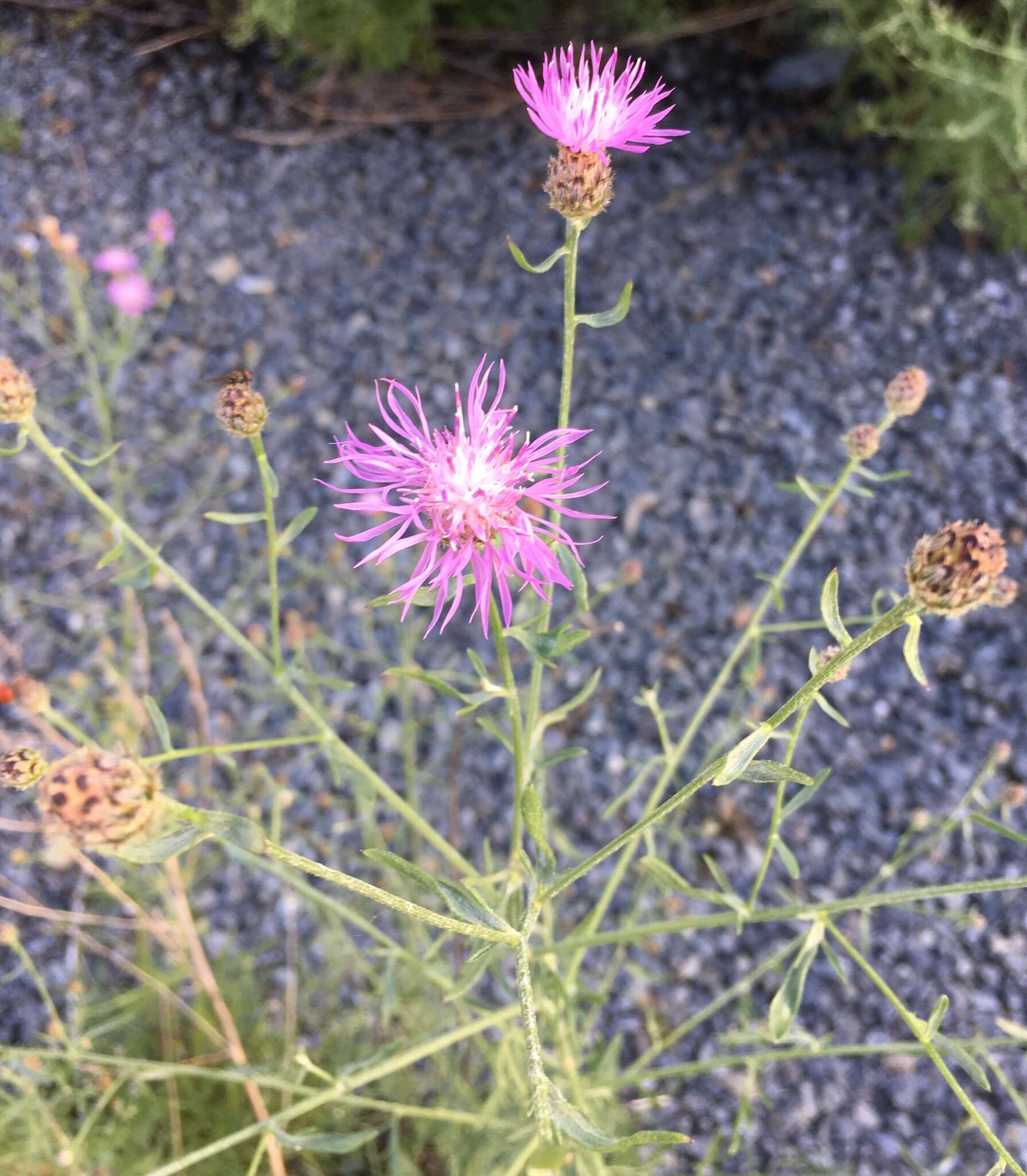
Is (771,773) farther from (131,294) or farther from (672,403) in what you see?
(131,294)

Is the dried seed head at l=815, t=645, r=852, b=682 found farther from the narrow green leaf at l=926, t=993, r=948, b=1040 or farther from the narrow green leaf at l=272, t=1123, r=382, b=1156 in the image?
the narrow green leaf at l=272, t=1123, r=382, b=1156

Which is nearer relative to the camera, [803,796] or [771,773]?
[771,773]

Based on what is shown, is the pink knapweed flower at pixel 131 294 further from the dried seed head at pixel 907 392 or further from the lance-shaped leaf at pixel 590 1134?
the lance-shaped leaf at pixel 590 1134

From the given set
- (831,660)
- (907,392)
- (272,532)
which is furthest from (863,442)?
(272,532)

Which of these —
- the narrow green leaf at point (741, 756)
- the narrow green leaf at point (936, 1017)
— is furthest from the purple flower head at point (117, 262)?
the narrow green leaf at point (936, 1017)

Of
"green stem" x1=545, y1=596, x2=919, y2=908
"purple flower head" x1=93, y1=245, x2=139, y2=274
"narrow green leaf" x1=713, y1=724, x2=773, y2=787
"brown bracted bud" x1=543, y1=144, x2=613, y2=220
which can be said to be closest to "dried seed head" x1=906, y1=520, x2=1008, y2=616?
"green stem" x1=545, y1=596, x2=919, y2=908

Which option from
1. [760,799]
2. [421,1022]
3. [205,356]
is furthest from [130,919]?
[205,356]

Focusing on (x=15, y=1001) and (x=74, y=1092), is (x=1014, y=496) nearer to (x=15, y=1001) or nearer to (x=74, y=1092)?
(x=74, y=1092)
